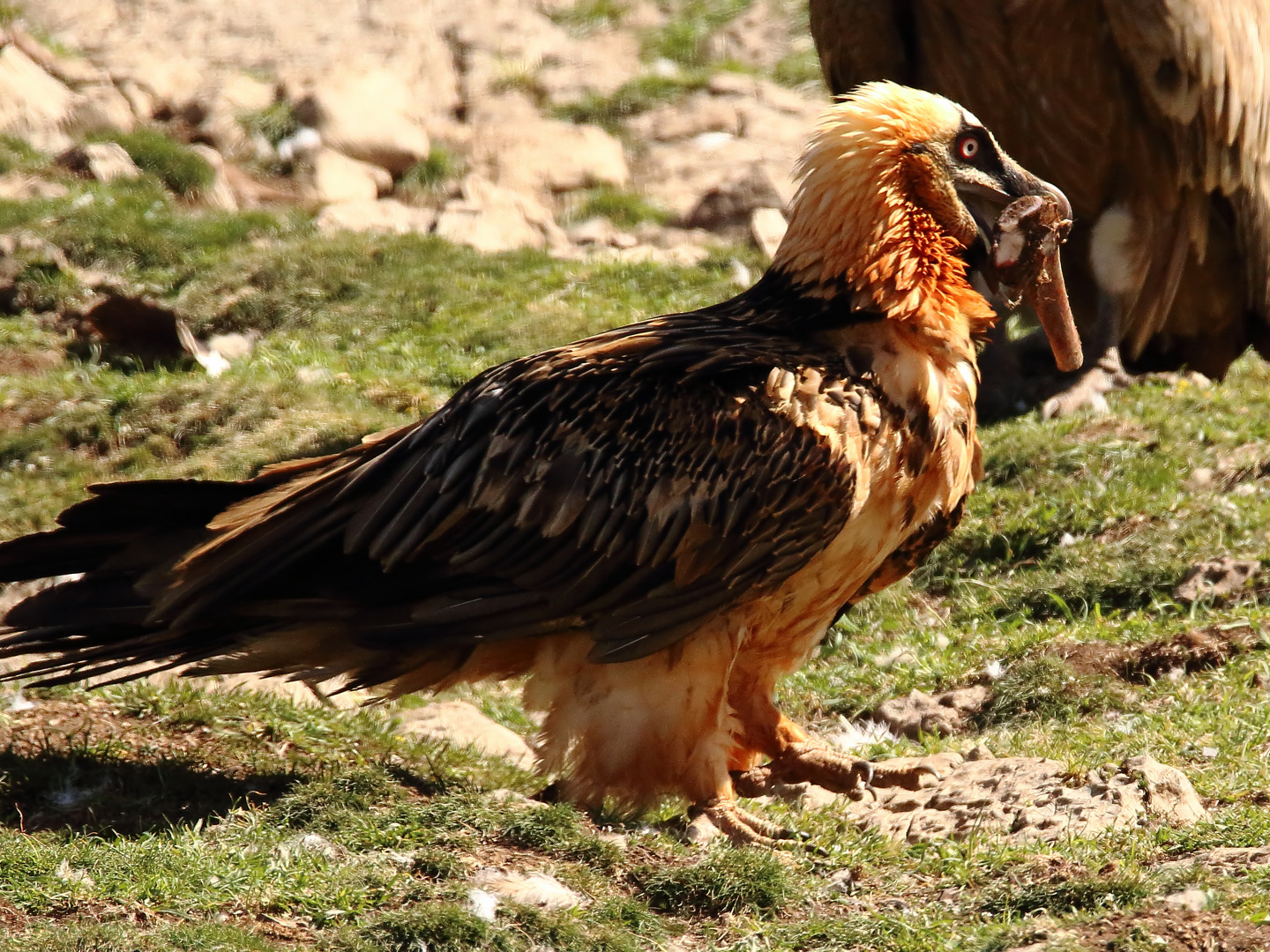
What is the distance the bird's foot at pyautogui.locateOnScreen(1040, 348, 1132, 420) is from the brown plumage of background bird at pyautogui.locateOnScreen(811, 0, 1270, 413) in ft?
0.05

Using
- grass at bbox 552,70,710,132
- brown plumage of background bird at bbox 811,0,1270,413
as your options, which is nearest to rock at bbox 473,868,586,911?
brown plumage of background bird at bbox 811,0,1270,413

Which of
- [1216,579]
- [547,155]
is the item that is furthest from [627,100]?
[1216,579]

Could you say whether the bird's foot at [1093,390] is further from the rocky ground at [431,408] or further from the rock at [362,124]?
the rock at [362,124]

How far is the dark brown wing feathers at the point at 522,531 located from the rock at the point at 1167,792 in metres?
1.26

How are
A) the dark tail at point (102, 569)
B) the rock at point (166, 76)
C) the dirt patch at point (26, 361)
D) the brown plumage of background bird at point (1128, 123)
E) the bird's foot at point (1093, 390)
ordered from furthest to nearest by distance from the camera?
1. the rock at point (166, 76)
2. the bird's foot at point (1093, 390)
3. the dirt patch at point (26, 361)
4. the brown plumage of background bird at point (1128, 123)
5. the dark tail at point (102, 569)

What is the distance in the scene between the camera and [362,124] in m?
13.6

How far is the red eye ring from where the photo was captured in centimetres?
Answer: 561

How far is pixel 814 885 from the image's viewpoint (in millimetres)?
4797

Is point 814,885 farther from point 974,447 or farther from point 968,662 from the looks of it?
point 968,662

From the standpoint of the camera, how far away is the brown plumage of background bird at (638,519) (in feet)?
16.9

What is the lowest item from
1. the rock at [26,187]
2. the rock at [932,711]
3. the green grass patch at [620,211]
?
the rock at [932,711]

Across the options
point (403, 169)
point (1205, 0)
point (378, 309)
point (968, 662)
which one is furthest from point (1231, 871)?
point (403, 169)

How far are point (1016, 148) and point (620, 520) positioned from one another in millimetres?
5645

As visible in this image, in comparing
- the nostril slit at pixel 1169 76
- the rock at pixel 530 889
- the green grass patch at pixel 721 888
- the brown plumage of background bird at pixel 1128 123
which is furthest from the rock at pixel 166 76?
the green grass patch at pixel 721 888
